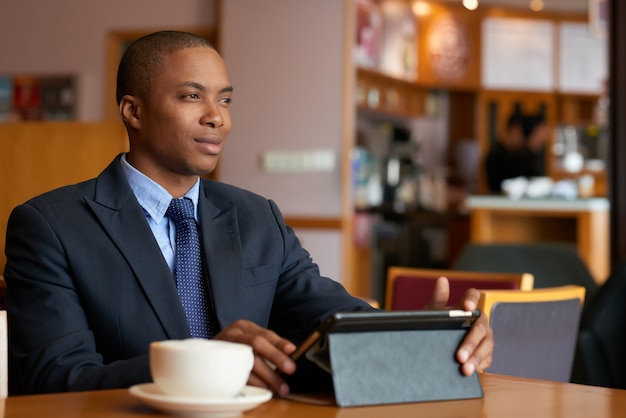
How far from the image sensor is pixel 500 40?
11516mm

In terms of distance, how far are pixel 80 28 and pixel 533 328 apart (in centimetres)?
579

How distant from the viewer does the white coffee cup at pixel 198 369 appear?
115 centimetres

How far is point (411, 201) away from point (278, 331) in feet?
26.6

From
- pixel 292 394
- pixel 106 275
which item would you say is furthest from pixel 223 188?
pixel 292 394

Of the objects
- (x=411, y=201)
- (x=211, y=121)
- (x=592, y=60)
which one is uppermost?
(x=592, y=60)

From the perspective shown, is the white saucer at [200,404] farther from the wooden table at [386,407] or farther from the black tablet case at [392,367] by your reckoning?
the black tablet case at [392,367]

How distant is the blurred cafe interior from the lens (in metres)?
5.67

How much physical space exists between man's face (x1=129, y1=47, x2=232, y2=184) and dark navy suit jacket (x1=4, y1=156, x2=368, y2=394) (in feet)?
0.28

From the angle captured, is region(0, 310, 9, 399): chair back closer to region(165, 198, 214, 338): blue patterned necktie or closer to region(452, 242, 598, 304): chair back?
region(165, 198, 214, 338): blue patterned necktie

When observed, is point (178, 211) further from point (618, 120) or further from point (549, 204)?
point (549, 204)

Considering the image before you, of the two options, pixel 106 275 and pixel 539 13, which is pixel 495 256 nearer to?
pixel 106 275

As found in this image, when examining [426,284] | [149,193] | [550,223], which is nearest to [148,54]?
[149,193]

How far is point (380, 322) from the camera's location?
4.25ft

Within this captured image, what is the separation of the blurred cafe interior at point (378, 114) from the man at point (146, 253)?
2760 millimetres
